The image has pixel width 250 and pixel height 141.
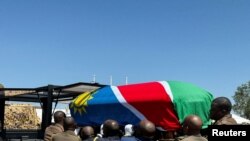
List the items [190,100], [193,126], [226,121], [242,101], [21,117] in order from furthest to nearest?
[242,101]
[21,117]
[190,100]
[226,121]
[193,126]

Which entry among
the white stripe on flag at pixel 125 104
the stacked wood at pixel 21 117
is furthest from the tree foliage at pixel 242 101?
the white stripe on flag at pixel 125 104

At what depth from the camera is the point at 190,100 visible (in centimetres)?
760

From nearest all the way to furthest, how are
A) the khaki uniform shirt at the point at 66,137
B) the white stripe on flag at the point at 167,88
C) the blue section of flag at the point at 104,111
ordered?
the khaki uniform shirt at the point at 66,137
the white stripe on flag at the point at 167,88
the blue section of flag at the point at 104,111

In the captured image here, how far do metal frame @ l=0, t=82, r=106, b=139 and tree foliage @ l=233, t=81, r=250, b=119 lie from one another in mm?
31491

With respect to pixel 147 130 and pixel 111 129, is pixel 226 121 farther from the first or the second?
pixel 111 129

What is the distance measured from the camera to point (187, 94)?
25.2 feet

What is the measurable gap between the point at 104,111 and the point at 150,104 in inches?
48.7

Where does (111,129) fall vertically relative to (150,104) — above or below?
below

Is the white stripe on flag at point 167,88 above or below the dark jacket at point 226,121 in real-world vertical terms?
above

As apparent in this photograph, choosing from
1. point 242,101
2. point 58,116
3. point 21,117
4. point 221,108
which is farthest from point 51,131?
point 242,101

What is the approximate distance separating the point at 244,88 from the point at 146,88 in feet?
121

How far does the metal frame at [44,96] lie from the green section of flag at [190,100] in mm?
2663

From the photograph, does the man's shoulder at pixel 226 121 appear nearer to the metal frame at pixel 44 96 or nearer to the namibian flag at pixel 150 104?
the namibian flag at pixel 150 104

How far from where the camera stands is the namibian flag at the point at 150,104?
296 inches
